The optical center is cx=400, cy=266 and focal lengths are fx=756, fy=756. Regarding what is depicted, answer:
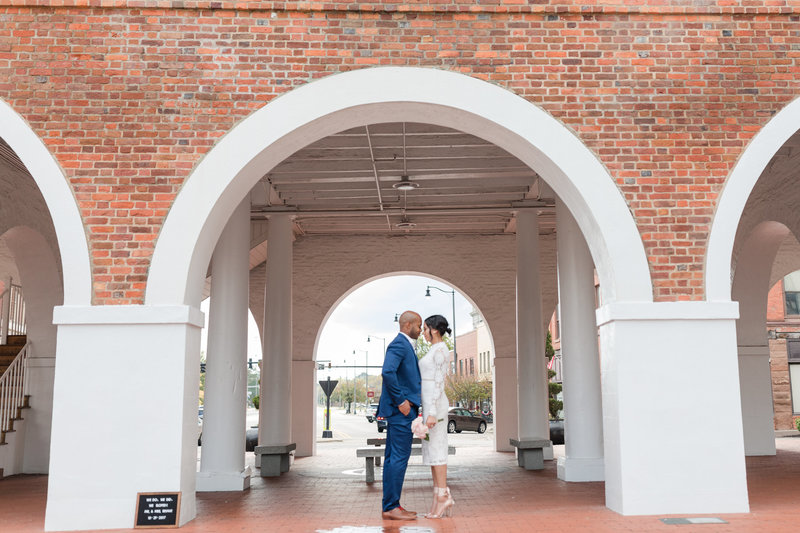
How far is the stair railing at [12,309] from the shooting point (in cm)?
1345

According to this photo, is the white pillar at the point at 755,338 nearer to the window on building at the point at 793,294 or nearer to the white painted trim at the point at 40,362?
the window on building at the point at 793,294

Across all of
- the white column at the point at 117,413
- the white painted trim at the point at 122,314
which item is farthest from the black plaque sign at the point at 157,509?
the white painted trim at the point at 122,314

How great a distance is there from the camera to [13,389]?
11430 mm

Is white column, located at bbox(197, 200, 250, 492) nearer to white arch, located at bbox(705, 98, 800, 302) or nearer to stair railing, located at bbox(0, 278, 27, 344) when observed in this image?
stair railing, located at bbox(0, 278, 27, 344)

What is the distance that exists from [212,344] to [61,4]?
4.56 meters

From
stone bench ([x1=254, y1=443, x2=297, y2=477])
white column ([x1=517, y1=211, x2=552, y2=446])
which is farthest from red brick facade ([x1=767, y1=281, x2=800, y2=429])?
stone bench ([x1=254, y1=443, x2=297, y2=477])

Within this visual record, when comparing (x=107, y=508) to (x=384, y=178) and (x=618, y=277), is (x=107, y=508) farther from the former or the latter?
(x=384, y=178)

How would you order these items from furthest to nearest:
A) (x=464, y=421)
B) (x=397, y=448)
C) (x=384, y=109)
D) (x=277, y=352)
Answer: (x=464, y=421), (x=277, y=352), (x=384, y=109), (x=397, y=448)

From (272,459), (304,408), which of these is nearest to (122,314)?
(272,459)

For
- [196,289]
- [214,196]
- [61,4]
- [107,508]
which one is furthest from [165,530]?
[61,4]

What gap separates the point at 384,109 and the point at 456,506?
155 inches

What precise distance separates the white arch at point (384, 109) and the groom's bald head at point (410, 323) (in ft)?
5.86

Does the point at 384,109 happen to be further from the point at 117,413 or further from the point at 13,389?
the point at 13,389

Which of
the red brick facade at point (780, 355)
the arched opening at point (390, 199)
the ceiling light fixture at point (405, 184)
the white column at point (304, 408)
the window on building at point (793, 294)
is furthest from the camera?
the window on building at point (793, 294)
